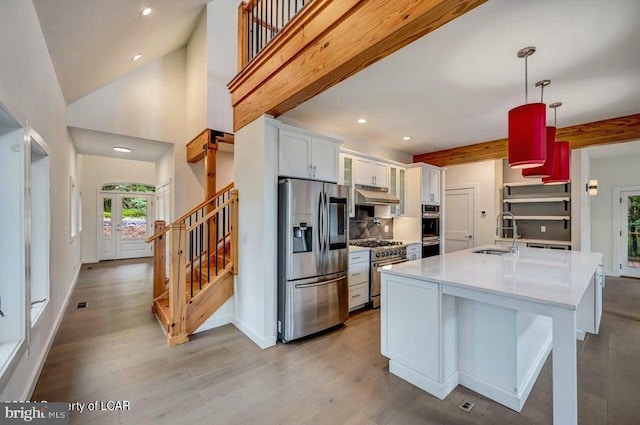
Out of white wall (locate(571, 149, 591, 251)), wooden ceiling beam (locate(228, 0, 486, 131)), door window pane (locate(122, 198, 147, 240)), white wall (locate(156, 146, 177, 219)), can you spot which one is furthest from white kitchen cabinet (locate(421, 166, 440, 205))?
door window pane (locate(122, 198, 147, 240))

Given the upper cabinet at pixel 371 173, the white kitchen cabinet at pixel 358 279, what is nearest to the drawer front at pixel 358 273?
the white kitchen cabinet at pixel 358 279

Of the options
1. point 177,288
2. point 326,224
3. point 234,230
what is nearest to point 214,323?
point 177,288

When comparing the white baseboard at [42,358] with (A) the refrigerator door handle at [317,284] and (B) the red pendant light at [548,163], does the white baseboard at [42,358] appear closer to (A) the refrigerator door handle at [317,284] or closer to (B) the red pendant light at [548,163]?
(A) the refrigerator door handle at [317,284]

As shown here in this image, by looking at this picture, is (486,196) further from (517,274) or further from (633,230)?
(517,274)

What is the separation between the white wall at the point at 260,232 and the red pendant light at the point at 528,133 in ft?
7.38

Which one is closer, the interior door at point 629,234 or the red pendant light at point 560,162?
the red pendant light at point 560,162

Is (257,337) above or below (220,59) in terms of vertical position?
below

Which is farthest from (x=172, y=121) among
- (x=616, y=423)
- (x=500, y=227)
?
(x=500, y=227)

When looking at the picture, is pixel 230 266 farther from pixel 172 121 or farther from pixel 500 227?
pixel 500 227

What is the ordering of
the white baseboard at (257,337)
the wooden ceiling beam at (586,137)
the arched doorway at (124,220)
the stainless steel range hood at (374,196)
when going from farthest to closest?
the arched doorway at (124,220)
the stainless steel range hood at (374,196)
the wooden ceiling beam at (586,137)
the white baseboard at (257,337)

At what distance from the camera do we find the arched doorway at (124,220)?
8484 mm

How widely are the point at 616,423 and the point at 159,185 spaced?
7924 millimetres

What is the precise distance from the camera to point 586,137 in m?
Result: 4.31

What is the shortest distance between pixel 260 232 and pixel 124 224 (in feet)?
26.1
